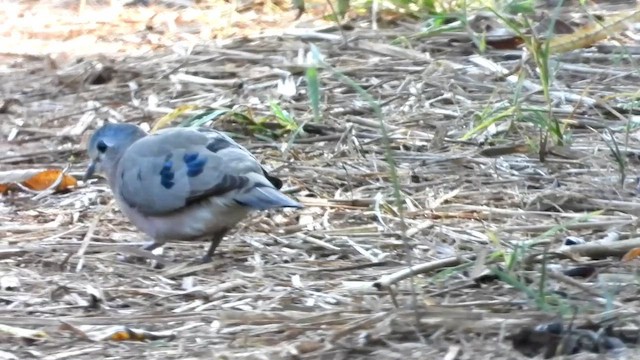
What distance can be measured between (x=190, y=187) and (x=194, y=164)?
77 millimetres

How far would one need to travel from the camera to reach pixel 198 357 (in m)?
3.39

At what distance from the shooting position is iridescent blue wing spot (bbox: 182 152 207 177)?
4430 mm

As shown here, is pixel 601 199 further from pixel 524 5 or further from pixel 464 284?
pixel 524 5

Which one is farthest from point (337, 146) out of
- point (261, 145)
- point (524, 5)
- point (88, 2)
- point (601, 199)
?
point (88, 2)

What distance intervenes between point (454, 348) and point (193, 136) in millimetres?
1575

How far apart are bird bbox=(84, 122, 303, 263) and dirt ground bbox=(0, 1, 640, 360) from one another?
0.46 feet

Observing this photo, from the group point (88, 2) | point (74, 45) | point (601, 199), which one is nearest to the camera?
point (601, 199)

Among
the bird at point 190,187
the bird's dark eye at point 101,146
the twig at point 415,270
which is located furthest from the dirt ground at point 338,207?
the bird's dark eye at point 101,146

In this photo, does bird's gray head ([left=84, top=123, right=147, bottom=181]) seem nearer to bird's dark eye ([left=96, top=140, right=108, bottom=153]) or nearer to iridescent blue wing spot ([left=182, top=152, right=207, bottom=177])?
bird's dark eye ([left=96, top=140, right=108, bottom=153])

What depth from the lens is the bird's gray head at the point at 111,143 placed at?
479cm

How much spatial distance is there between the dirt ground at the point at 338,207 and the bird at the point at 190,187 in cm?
14

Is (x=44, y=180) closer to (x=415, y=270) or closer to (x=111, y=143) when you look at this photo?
(x=111, y=143)

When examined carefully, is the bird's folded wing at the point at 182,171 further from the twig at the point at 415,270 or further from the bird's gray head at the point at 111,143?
the twig at the point at 415,270

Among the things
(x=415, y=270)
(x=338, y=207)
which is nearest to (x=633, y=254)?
(x=415, y=270)
